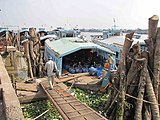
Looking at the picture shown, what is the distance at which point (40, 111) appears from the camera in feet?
36.8

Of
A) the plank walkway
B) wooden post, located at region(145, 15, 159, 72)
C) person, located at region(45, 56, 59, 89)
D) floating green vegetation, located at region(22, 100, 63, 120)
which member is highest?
wooden post, located at region(145, 15, 159, 72)

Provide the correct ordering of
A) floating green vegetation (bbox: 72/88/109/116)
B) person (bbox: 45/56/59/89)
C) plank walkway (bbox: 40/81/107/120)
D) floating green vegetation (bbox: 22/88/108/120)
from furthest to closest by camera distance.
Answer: floating green vegetation (bbox: 72/88/109/116), person (bbox: 45/56/59/89), floating green vegetation (bbox: 22/88/108/120), plank walkway (bbox: 40/81/107/120)

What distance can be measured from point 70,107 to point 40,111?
9.50 feet

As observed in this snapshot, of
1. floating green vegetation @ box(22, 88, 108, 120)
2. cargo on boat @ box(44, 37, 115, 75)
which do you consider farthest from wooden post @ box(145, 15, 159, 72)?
Result: cargo on boat @ box(44, 37, 115, 75)

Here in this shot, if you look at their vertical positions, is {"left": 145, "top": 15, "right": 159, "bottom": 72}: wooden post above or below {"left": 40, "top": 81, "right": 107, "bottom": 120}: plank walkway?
above

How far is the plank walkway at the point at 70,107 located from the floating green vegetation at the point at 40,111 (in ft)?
3.33

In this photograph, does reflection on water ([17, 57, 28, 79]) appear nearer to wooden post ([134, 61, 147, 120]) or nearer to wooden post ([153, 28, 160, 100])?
wooden post ([134, 61, 147, 120])

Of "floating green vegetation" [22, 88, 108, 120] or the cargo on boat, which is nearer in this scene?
"floating green vegetation" [22, 88, 108, 120]

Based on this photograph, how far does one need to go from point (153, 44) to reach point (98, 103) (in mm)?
4800

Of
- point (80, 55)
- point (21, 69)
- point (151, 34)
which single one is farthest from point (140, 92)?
point (80, 55)

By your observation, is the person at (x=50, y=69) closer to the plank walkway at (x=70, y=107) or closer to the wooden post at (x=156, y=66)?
the plank walkway at (x=70, y=107)

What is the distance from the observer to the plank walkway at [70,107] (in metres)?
8.05

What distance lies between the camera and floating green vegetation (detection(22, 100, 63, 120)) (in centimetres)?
1071

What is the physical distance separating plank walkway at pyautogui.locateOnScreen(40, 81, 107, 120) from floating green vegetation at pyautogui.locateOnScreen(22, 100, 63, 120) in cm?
102
